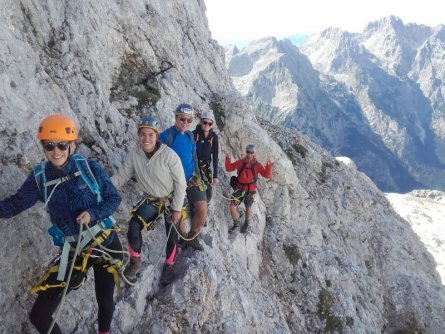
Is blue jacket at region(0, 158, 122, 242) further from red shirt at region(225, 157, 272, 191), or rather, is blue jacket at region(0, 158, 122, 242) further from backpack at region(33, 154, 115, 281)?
red shirt at region(225, 157, 272, 191)

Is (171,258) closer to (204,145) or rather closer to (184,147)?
(184,147)

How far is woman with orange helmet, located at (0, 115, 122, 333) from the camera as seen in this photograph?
Result: 670cm

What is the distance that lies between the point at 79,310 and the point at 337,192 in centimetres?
2684

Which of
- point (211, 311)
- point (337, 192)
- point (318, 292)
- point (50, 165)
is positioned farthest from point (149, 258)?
point (337, 192)

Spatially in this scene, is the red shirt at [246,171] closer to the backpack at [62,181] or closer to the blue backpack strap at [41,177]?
the backpack at [62,181]

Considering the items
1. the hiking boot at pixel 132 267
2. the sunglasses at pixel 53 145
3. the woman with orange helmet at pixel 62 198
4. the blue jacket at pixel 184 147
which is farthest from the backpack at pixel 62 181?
the blue jacket at pixel 184 147

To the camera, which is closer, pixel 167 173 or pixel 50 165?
pixel 50 165

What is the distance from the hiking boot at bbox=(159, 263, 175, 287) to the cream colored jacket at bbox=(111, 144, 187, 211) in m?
2.77

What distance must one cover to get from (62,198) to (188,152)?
14.9ft

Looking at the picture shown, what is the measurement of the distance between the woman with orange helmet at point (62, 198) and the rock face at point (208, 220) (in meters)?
1.73

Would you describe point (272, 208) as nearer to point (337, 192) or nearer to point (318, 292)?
point (318, 292)

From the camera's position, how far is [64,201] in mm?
6859

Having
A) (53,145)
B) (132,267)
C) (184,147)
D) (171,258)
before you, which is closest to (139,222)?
(132,267)

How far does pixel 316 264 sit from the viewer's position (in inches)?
830
